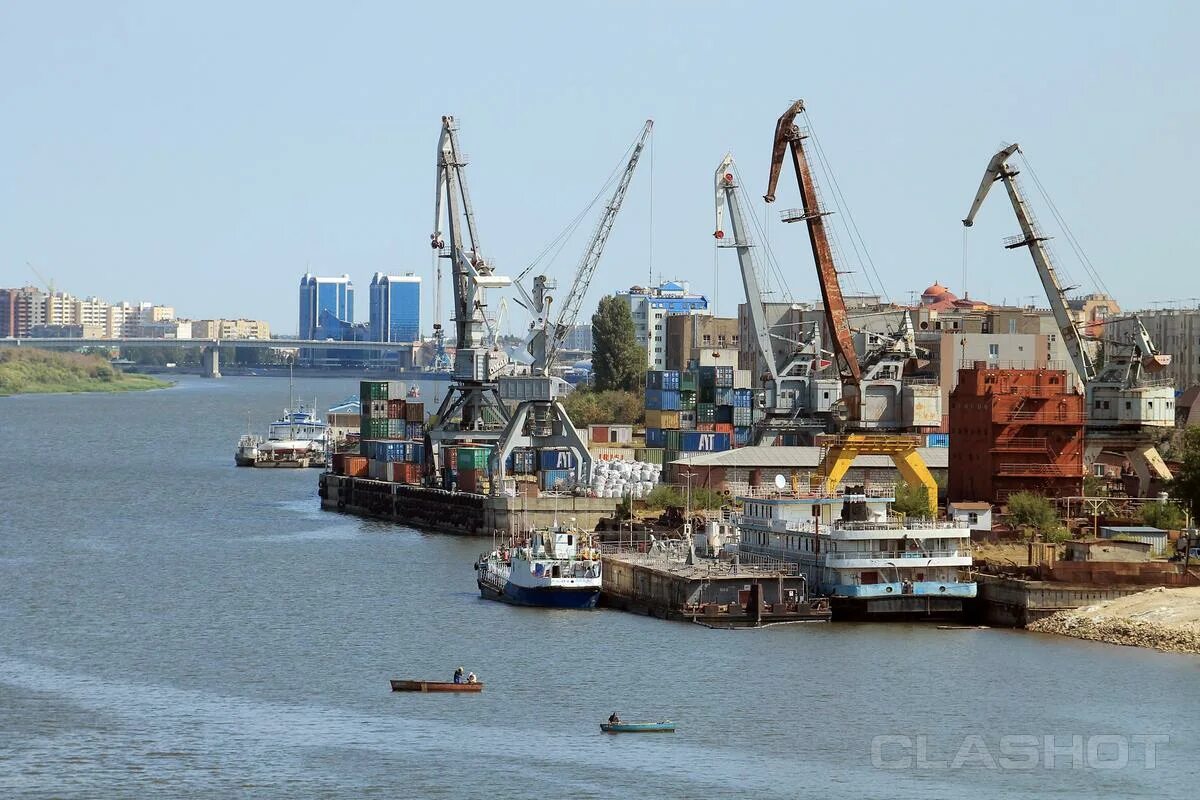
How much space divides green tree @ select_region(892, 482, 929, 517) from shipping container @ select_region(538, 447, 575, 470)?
1083 inches

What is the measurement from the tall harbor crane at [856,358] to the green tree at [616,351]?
69.9 metres

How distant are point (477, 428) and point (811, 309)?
1271 inches

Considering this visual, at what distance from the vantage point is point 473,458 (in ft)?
309

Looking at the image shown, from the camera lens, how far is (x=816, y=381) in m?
95.1

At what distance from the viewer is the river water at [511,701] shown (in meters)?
40.2

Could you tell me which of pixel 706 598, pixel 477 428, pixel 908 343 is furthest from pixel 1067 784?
pixel 477 428

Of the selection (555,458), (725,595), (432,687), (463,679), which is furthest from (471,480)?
(432,687)

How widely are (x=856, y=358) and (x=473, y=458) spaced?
70.2ft

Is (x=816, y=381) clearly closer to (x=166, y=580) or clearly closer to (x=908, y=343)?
(x=908, y=343)

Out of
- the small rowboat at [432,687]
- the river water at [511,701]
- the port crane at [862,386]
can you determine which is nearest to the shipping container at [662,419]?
the port crane at [862,386]

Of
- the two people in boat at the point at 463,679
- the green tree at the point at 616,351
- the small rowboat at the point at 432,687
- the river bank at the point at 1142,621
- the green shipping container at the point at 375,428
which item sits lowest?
the small rowboat at the point at 432,687

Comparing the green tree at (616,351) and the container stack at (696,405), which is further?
the green tree at (616,351)

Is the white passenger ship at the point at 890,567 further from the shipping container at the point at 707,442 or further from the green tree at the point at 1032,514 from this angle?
the shipping container at the point at 707,442

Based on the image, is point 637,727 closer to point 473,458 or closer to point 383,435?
point 473,458
